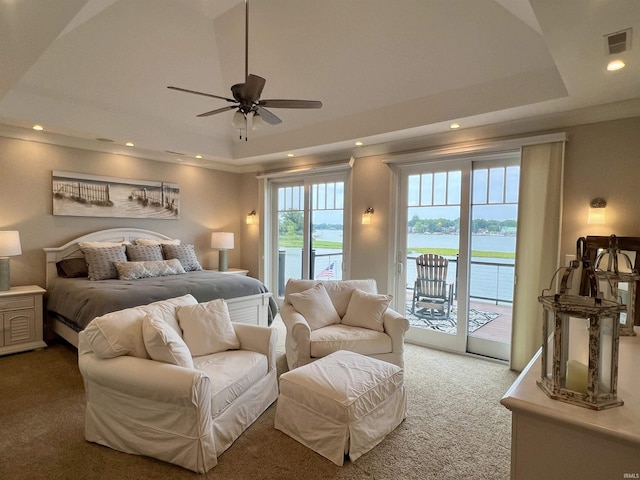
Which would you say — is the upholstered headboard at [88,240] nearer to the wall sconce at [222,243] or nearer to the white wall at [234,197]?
the white wall at [234,197]

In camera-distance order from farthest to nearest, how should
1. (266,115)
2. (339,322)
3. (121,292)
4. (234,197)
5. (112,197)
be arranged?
(234,197), (112,197), (339,322), (121,292), (266,115)

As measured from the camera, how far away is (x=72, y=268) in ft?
A: 14.4

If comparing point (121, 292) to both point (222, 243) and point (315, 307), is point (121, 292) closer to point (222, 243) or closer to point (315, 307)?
point (315, 307)

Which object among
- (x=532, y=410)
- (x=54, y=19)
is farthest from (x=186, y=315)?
(x=532, y=410)

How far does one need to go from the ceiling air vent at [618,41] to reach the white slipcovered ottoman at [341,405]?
7.92 ft

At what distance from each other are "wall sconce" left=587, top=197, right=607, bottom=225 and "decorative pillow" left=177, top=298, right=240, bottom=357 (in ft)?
10.8

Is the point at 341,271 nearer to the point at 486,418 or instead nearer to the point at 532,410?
the point at 486,418

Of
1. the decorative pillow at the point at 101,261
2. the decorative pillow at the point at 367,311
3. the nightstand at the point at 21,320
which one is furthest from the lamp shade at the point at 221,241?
the decorative pillow at the point at 367,311

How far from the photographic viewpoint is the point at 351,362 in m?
2.60

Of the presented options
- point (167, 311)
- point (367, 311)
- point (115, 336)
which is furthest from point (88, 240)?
point (367, 311)

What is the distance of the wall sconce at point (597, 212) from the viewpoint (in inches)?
123

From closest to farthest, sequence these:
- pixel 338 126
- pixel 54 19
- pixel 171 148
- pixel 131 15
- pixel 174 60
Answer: pixel 54 19 → pixel 131 15 → pixel 174 60 → pixel 338 126 → pixel 171 148

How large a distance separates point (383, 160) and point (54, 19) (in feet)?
11.4

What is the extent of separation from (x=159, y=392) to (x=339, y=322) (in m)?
1.98
